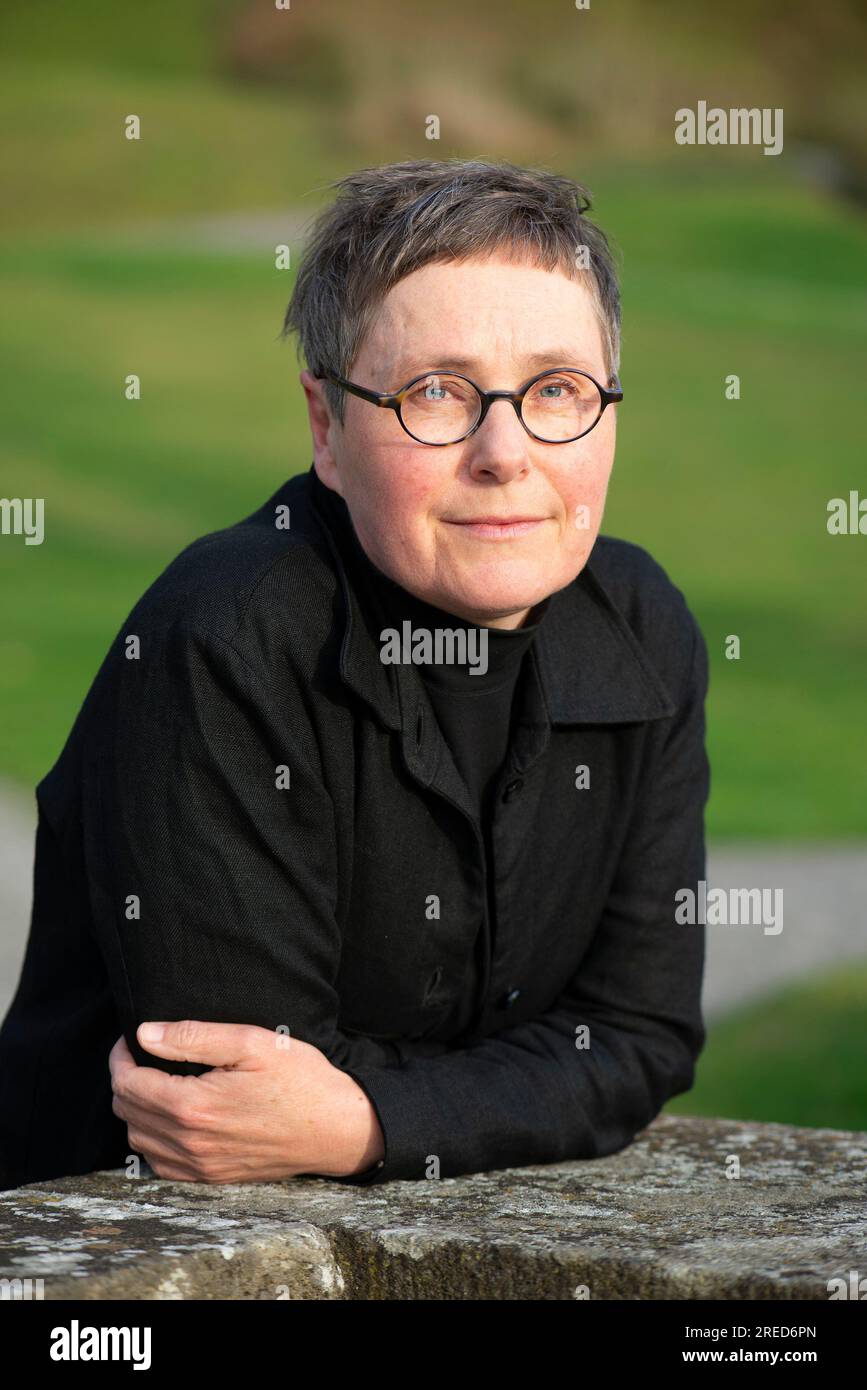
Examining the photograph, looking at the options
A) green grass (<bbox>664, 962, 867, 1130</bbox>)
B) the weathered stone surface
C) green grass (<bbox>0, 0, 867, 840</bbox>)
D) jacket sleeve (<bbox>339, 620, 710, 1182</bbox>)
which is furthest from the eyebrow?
green grass (<bbox>0, 0, 867, 840</bbox>)

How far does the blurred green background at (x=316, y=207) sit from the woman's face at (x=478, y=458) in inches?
333

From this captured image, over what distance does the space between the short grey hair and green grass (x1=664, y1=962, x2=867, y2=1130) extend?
2.82 meters

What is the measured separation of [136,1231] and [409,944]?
49 centimetres

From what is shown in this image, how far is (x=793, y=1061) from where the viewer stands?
16.8 feet

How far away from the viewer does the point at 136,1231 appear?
1868 mm

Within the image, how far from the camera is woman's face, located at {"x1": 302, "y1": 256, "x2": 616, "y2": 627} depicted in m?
2.01

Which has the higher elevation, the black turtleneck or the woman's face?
the woman's face

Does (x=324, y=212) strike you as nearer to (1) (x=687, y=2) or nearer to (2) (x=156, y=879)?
(2) (x=156, y=879)

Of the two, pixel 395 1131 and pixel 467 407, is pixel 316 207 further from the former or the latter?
pixel 395 1131

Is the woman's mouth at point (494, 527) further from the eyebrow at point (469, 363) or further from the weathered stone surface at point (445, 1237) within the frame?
the weathered stone surface at point (445, 1237)

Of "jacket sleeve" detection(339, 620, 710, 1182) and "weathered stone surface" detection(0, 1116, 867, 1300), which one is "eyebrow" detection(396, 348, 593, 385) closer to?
"jacket sleeve" detection(339, 620, 710, 1182)

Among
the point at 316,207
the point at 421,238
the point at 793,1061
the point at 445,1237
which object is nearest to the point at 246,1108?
the point at 445,1237

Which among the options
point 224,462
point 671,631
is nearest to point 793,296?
point 224,462

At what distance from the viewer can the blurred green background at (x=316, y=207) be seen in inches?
460
